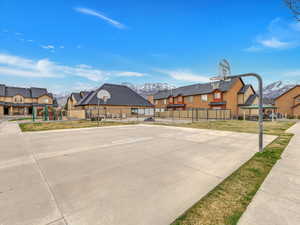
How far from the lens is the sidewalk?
2.08 metres


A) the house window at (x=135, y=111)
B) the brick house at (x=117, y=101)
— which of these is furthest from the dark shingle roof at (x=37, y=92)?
the house window at (x=135, y=111)

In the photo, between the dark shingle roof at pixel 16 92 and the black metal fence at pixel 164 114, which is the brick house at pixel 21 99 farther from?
the black metal fence at pixel 164 114

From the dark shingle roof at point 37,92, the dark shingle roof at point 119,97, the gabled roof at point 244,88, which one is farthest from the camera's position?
the dark shingle roof at point 37,92

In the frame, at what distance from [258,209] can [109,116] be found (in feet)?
88.1

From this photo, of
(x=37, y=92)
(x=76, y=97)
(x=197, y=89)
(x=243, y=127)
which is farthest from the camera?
(x=37, y=92)

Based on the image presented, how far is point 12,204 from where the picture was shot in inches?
97.3

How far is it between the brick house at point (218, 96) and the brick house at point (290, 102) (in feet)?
19.7

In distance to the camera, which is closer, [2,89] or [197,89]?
[197,89]

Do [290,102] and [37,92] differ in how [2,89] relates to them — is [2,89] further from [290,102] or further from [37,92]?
[290,102]

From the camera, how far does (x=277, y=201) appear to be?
251 centimetres

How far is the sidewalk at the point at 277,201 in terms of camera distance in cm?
208

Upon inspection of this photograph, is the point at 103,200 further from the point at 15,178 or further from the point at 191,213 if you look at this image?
the point at 15,178

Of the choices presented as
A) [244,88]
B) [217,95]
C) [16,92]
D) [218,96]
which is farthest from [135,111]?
[16,92]

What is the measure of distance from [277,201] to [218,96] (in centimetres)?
3065
